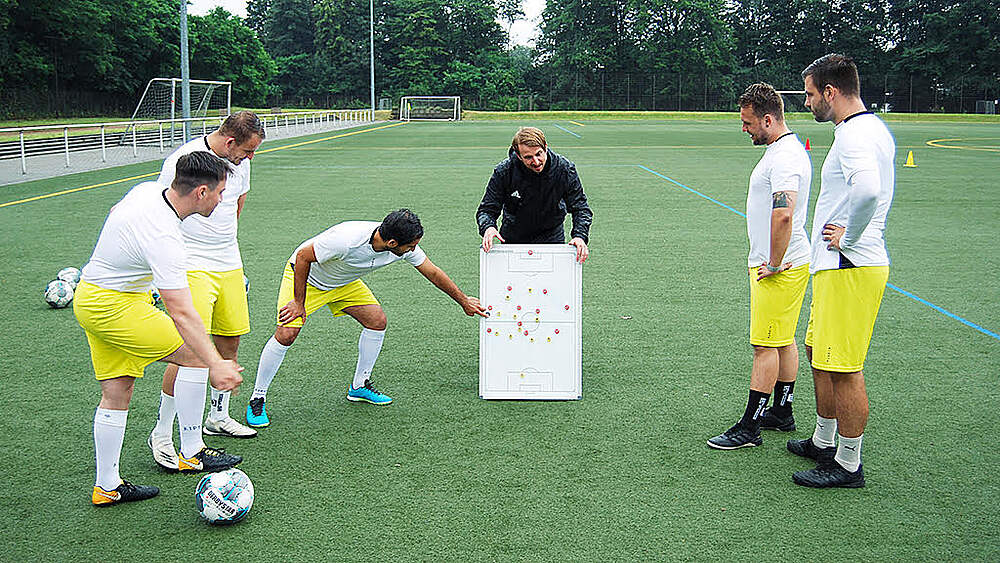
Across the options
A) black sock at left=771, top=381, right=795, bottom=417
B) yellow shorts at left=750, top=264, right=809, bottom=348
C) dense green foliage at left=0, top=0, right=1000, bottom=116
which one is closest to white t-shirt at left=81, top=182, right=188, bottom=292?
yellow shorts at left=750, top=264, right=809, bottom=348

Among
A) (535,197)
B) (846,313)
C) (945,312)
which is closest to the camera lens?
(846,313)

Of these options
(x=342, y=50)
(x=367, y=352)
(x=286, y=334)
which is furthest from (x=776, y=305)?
(x=342, y=50)

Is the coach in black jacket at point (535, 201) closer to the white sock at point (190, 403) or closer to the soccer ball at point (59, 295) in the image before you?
the white sock at point (190, 403)

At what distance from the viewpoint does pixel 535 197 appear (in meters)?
5.94

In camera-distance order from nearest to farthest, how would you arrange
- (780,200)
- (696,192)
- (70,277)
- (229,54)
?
(780,200)
(70,277)
(696,192)
(229,54)

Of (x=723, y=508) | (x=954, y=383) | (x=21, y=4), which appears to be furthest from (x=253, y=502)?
(x=21, y=4)

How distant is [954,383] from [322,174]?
54.3 feet

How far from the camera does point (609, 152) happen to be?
2809 cm

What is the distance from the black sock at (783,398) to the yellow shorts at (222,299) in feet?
10.1

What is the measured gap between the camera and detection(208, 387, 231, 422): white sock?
5.08 metres

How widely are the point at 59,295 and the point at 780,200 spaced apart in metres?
6.32

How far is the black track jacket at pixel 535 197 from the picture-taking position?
230 inches

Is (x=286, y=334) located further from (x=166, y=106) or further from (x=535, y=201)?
(x=166, y=106)

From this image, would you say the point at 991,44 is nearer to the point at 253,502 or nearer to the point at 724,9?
the point at 724,9
